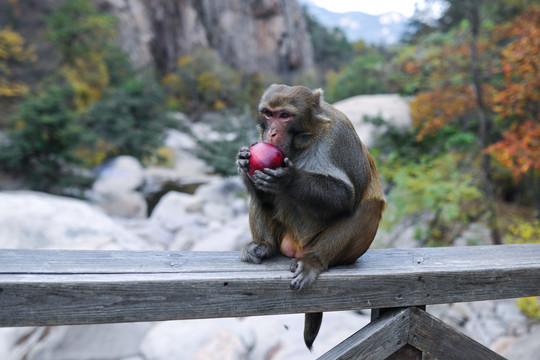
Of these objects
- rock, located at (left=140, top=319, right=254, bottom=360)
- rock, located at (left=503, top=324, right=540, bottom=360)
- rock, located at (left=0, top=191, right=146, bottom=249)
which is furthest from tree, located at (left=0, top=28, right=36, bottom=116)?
rock, located at (left=503, top=324, right=540, bottom=360)

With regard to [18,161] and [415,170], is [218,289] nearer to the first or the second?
[415,170]

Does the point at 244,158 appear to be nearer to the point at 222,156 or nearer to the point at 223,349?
the point at 223,349

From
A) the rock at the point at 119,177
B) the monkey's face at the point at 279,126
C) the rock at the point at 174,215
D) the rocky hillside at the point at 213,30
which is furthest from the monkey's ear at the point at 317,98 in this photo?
the rocky hillside at the point at 213,30

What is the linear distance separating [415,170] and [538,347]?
361 cm

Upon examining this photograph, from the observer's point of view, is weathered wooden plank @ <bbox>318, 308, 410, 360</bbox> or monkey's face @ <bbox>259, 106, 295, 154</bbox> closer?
weathered wooden plank @ <bbox>318, 308, 410, 360</bbox>

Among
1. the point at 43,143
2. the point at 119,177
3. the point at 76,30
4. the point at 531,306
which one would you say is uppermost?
the point at 76,30

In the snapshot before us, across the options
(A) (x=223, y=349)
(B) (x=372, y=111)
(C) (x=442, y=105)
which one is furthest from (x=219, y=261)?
(B) (x=372, y=111)

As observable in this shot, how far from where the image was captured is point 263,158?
1814 millimetres

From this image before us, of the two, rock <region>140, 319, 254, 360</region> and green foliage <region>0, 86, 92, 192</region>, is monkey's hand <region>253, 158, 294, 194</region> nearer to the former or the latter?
rock <region>140, 319, 254, 360</region>

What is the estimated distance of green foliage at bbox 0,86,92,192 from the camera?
438 inches

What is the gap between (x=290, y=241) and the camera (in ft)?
7.04

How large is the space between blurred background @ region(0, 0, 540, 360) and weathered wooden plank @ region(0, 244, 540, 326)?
1817 millimetres

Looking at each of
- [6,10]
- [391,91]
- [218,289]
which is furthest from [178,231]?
[6,10]

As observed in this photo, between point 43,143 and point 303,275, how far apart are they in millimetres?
11707
